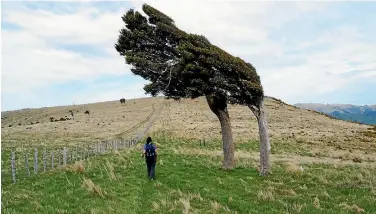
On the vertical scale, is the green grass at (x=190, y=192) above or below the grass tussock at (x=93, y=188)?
below

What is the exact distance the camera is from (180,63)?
77.5 ft

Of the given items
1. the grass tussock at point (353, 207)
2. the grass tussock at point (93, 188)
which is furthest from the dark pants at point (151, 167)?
the grass tussock at point (353, 207)

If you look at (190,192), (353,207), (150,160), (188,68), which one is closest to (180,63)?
(188,68)

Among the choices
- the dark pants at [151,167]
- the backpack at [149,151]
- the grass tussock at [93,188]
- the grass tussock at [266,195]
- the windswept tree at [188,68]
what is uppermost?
the windswept tree at [188,68]

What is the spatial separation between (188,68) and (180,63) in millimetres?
755

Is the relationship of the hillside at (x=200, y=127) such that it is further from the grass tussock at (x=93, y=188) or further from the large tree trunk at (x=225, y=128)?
the grass tussock at (x=93, y=188)

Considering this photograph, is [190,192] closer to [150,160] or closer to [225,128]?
[150,160]

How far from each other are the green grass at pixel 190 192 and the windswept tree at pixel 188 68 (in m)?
3.38

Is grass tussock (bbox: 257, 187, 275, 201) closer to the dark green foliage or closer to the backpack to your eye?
the backpack

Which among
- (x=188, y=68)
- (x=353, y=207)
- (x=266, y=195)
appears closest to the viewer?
(x=353, y=207)

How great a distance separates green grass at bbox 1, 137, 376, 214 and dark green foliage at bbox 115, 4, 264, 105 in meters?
4.30

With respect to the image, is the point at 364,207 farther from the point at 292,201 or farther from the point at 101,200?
the point at 101,200

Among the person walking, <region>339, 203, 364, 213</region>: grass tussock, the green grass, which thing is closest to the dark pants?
the person walking

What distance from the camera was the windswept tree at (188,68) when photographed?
2325cm
